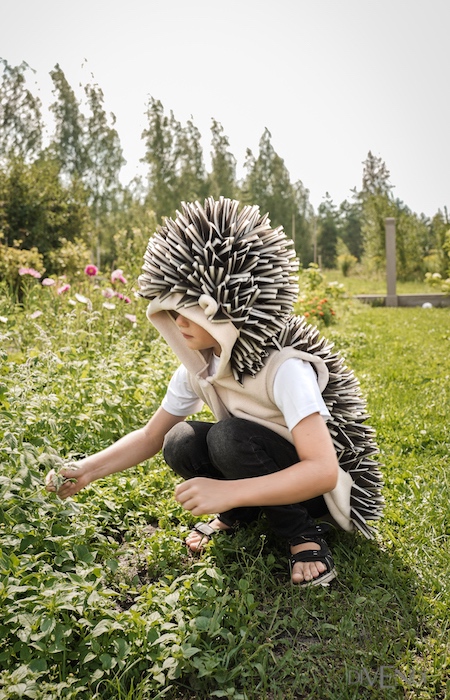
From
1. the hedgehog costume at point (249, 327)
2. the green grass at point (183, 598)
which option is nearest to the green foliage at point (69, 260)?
the green grass at point (183, 598)

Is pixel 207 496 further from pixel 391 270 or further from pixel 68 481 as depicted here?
pixel 391 270

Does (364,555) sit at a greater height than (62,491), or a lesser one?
lesser

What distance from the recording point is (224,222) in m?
1.93

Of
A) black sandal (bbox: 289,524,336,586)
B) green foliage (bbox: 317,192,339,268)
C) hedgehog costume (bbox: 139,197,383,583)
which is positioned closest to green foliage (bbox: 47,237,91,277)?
hedgehog costume (bbox: 139,197,383,583)

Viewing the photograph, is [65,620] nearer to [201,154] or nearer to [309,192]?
[201,154]

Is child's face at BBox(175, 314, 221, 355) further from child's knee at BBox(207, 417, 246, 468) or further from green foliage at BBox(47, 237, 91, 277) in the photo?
green foliage at BBox(47, 237, 91, 277)

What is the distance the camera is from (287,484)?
6.09 ft

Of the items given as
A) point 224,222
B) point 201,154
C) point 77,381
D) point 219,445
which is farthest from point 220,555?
point 201,154

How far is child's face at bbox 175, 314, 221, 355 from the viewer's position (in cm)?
200

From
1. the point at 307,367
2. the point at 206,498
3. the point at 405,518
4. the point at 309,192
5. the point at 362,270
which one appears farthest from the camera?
the point at 309,192

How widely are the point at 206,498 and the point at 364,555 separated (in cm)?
71

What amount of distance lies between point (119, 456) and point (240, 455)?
0.49 meters

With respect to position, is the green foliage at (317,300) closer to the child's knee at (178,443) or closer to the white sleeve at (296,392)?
the child's knee at (178,443)

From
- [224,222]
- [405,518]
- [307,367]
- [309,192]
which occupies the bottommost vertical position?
[405,518]
